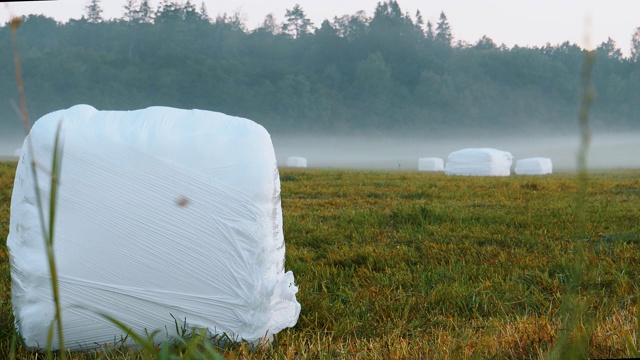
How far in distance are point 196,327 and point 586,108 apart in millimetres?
2239

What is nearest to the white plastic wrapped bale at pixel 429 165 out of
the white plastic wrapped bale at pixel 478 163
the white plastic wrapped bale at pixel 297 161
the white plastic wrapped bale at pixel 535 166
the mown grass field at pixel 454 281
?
the white plastic wrapped bale at pixel 535 166

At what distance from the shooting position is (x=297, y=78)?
84.6 metres

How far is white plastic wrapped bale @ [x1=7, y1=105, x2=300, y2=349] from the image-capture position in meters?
2.58

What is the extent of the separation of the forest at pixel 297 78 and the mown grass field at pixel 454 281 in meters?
67.6

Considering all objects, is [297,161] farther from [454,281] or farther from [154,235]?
[154,235]

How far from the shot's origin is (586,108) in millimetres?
616

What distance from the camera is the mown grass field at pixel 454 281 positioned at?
8.00 feet

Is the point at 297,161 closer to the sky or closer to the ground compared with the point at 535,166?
closer to the ground

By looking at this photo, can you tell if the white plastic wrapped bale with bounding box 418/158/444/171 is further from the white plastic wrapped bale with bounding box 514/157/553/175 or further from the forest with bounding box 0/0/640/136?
the forest with bounding box 0/0/640/136

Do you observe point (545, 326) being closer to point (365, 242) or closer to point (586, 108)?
point (586, 108)

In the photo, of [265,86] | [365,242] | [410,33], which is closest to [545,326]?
[365,242]

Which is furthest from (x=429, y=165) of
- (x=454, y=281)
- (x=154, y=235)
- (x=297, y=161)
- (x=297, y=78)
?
(x=297, y=78)

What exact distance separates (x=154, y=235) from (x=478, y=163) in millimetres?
24678

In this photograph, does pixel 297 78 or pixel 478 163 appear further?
pixel 297 78
